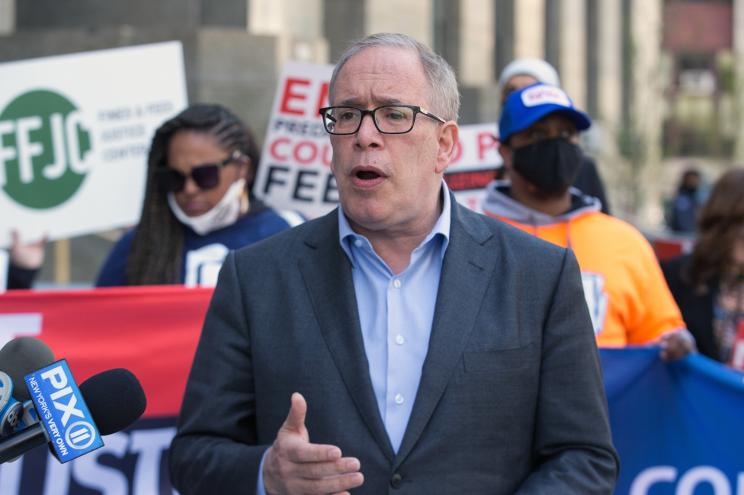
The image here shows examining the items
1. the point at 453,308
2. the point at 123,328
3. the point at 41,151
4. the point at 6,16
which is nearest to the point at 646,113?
the point at 6,16

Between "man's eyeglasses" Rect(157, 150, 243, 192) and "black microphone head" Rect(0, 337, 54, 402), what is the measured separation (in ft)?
7.64

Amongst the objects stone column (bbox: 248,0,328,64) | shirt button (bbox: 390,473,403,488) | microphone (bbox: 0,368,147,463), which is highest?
stone column (bbox: 248,0,328,64)

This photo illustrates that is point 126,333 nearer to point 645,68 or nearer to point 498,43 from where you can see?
point 498,43

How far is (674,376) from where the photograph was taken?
4.04 metres

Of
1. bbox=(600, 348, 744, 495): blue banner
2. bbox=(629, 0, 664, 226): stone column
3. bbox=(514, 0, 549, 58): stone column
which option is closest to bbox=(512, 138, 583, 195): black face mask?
bbox=(600, 348, 744, 495): blue banner

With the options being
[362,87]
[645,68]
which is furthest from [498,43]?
[362,87]

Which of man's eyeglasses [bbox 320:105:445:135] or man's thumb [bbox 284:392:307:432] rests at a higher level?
man's eyeglasses [bbox 320:105:445:135]

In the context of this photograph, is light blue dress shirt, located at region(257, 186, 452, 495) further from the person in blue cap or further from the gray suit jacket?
the person in blue cap

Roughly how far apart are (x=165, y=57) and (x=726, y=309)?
289 cm

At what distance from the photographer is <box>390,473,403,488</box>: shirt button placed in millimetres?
2586

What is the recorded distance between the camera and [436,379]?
2598 millimetres

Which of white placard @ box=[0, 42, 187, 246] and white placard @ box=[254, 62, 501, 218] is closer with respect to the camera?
white placard @ box=[0, 42, 187, 246]

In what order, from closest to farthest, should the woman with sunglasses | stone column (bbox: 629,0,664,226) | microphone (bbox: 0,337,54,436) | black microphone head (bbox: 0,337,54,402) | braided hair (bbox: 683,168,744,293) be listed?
1. microphone (bbox: 0,337,54,436)
2. black microphone head (bbox: 0,337,54,402)
3. the woman with sunglasses
4. braided hair (bbox: 683,168,744,293)
5. stone column (bbox: 629,0,664,226)

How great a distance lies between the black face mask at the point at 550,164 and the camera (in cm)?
421
